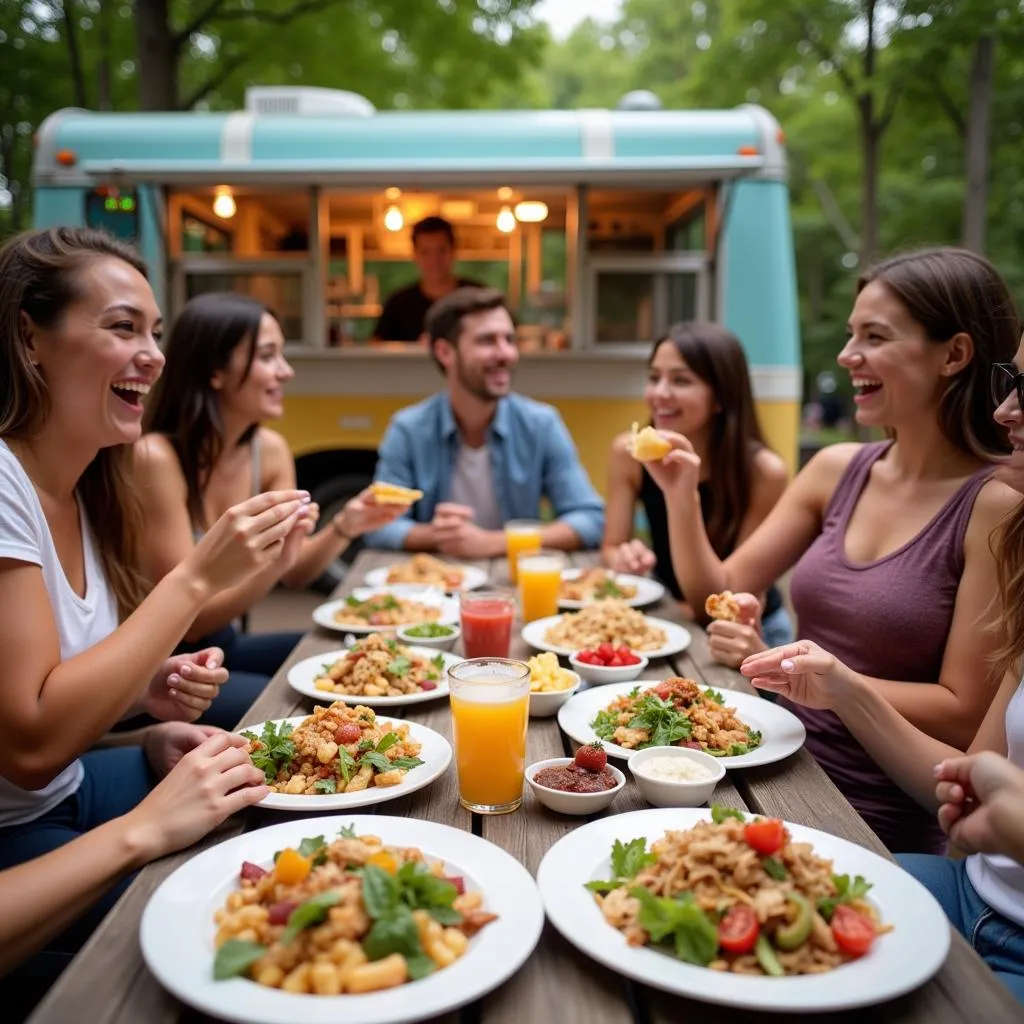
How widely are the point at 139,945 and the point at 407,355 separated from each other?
5.28 m

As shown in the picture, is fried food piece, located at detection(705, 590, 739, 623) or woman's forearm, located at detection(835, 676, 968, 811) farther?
fried food piece, located at detection(705, 590, 739, 623)

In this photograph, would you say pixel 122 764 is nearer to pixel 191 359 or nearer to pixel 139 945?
pixel 139 945

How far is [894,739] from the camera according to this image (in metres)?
1.79

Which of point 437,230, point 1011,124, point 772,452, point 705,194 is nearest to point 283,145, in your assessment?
point 437,230

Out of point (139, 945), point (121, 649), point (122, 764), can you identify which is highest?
point (121, 649)

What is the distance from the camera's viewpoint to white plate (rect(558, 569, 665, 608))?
9.29 feet

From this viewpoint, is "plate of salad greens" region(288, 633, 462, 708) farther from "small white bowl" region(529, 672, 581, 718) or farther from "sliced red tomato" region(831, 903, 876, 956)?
"sliced red tomato" region(831, 903, 876, 956)

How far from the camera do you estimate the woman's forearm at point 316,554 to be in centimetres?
322

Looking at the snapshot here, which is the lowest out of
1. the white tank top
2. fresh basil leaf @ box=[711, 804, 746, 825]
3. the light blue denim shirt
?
the white tank top

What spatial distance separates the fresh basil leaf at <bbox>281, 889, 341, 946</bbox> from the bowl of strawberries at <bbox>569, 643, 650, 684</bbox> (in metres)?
1.11

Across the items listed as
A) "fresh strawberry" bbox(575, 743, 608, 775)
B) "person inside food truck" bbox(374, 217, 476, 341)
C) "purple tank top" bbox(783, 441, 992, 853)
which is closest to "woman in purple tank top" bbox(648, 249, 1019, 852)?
"purple tank top" bbox(783, 441, 992, 853)

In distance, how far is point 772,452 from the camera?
11.4ft

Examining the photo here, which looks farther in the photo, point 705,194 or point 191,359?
point 705,194

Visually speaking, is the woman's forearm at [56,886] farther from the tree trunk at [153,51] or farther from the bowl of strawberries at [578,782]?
the tree trunk at [153,51]
